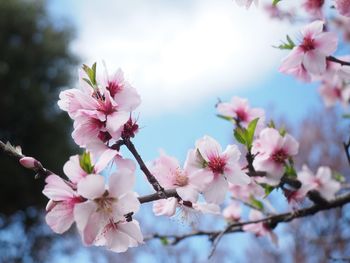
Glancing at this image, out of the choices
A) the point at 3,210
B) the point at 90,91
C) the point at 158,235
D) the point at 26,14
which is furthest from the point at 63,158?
the point at 90,91

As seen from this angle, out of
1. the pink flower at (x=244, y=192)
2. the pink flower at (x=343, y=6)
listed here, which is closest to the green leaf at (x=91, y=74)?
the pink flower at (x=343, y=6)

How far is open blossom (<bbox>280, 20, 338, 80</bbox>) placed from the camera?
3.58 ft

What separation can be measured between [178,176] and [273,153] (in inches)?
15.1

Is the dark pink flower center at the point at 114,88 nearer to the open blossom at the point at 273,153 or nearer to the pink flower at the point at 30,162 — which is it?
the pink flower at the point at 30,162

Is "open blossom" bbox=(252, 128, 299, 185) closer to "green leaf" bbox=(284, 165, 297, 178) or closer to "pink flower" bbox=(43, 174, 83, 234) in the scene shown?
"green leaf" bbox=(284, 165, 297, 178)

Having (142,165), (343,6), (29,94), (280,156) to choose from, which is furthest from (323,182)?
(29,94)

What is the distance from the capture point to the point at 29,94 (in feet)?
27.9

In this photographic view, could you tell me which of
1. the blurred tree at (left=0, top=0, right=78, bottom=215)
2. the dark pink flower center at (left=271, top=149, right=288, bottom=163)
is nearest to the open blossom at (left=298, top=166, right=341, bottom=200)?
the dark pink flower center at (left=271, top=149, right=288, bottom=163)

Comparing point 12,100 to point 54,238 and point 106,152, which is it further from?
point 106,152

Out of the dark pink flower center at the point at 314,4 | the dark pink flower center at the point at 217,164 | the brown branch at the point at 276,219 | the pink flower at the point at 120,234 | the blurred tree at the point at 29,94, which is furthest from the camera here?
the blurred tree at the point at 29,94

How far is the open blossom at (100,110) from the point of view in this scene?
2.62 feet

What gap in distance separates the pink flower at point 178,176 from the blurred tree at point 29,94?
770cm

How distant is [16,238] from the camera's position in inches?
353

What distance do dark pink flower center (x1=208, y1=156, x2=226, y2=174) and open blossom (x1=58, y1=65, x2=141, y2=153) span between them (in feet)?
0.66
